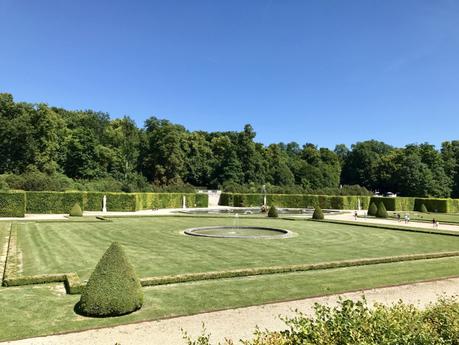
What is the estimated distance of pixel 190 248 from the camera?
60.1ft

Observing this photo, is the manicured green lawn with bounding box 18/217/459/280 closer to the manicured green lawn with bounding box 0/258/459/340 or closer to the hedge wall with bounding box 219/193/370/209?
the manicured green lawn with bounding box 0/258/459/340

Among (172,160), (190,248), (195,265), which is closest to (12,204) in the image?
(190,248)

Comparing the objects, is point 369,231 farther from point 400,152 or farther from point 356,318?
point 400,152

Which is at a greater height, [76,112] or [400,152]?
[76,112]

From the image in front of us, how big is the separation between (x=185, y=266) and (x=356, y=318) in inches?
388

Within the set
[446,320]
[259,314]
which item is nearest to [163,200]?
[259,314]

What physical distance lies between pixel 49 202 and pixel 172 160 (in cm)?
3606

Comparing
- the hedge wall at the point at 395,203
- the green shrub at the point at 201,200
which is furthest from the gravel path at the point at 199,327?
the hedge wall at the point at 395,203

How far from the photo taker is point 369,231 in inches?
1087

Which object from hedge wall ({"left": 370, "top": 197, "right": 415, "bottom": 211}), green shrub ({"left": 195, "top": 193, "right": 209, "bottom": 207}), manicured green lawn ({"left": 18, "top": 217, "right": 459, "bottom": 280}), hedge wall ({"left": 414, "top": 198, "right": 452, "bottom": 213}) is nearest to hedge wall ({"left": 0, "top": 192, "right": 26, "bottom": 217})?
manicured green lawn ({"left": 18, "top": 217, "right": 459, "bottom": 280})

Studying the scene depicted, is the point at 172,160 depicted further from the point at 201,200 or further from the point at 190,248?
the point at 190,248

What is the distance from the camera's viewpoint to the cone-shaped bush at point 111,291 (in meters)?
8.72

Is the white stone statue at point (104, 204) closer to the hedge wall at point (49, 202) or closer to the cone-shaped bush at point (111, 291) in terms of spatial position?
the hedge wall at point (49, 202)

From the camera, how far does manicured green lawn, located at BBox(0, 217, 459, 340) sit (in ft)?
30.5
